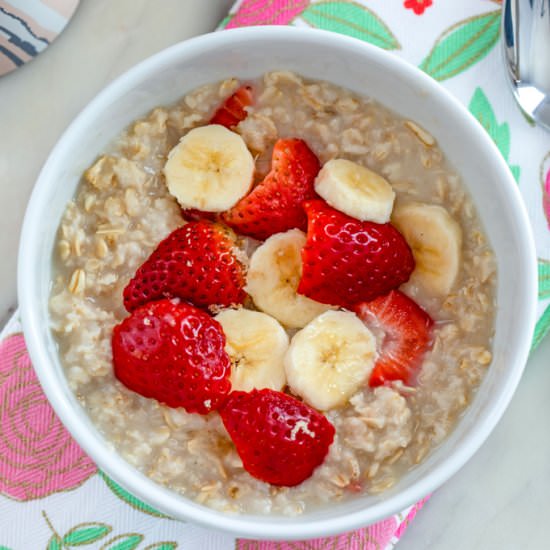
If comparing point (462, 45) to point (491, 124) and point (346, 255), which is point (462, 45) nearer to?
point (491, 124)

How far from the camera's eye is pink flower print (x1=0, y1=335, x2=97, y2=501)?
1.20 metres

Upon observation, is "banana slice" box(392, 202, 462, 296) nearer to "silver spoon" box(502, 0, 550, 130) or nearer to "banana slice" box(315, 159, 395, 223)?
"banana slice" box(315, 159, 395, 223)

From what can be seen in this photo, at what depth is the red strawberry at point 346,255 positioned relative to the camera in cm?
105

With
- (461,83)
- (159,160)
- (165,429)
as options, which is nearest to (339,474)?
(165,429)

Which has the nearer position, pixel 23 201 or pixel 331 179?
pixel 331 179

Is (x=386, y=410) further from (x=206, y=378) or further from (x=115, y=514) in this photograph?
(x=115, y=514)

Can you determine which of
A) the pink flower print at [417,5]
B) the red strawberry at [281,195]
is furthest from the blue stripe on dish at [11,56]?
the pink flower print at [417,5]

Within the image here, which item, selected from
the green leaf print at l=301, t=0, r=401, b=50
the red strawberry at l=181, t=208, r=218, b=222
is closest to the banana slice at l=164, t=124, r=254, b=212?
the red strawberry at l=181, t=208, r=218, b=222

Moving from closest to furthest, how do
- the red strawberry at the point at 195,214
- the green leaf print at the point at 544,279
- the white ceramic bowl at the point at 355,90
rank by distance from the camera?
the white ceramic bowl at the point at 355,90 < the red strawberry at the point at 195,214 < the green leaf print at the point at 544,279

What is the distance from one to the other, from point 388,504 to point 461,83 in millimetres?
537

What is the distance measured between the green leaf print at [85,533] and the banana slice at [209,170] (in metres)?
0.40

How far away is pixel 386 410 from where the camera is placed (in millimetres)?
1057

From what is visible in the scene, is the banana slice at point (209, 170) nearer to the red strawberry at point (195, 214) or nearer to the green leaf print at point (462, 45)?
the red strawberry at point (195, 214)

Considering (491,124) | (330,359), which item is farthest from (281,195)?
(491,124)
